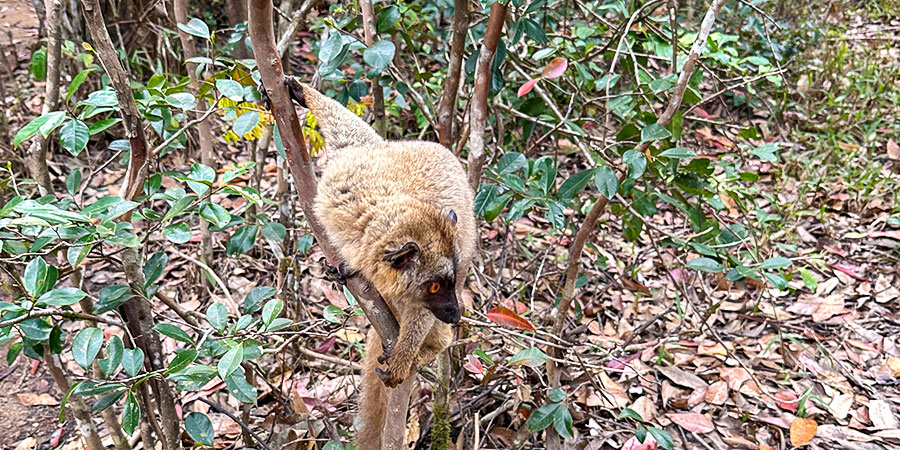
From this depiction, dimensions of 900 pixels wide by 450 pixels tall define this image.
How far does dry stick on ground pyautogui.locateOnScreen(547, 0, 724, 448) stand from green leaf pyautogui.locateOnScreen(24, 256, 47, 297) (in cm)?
256

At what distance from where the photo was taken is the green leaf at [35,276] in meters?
2.43

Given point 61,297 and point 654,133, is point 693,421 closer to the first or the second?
point 654,133

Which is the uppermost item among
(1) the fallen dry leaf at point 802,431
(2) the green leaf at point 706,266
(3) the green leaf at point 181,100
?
(3) the green leaf at point 181,100

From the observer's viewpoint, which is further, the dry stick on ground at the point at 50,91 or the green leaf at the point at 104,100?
the dry stick on ground at the point at 50,91

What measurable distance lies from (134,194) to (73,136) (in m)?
0.34

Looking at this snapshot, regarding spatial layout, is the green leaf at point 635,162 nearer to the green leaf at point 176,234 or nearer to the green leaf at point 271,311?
the green leaf at point 271,311

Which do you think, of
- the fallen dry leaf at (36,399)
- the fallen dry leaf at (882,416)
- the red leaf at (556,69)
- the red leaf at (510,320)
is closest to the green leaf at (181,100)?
the red leaf at (510,320)

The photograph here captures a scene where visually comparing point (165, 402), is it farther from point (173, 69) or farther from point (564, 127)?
point (173, 69)

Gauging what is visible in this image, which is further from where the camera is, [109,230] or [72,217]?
[109,230]

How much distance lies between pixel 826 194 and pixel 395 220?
17.6 feet

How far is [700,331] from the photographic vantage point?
4.06m

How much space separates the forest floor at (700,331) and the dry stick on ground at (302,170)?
62cm

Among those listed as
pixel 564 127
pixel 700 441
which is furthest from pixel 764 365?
pixel 564 127

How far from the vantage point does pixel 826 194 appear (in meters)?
6.55
